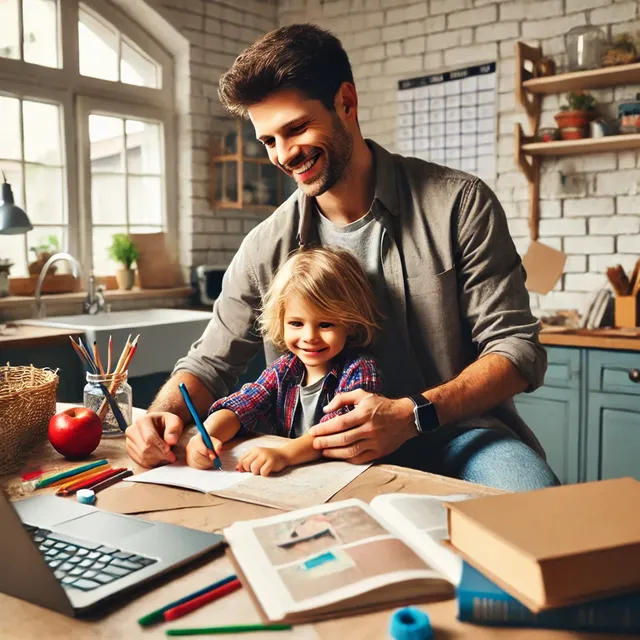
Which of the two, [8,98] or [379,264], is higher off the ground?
[8,98]

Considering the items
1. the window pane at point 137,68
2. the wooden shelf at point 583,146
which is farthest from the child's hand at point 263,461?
the window pane at point 137,68

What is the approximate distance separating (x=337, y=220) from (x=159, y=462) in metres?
0.80

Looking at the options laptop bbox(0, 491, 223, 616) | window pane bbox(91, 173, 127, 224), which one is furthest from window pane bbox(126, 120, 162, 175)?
laptop bbox(0, 491, 223, 616)

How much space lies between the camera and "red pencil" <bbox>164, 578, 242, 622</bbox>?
716 millimetres

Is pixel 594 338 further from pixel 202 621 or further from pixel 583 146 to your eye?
pixel 202 621

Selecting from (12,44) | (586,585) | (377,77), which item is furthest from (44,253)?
(586,585)

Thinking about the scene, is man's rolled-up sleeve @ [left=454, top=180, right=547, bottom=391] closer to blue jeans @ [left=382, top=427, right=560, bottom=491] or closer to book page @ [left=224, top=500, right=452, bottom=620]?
blue jeans @ [left=382, top=427, right=560, bottom=491]

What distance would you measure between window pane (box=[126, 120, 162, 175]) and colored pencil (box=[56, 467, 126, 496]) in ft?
10.0

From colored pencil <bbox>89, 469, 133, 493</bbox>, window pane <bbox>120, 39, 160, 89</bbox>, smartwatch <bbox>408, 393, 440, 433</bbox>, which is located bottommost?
colored pencil <bbox>89, 469, 133, 493</bbox>

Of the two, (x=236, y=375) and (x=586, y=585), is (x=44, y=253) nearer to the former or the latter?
(x=236, y=375)

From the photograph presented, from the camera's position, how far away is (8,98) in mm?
3385

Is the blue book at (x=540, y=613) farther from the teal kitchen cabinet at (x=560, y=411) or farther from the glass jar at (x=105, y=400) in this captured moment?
the teal kitchen cabinet at (x=560, y=411)

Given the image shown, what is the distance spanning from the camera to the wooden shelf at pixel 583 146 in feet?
10.5

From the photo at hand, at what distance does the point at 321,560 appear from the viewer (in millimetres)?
783
